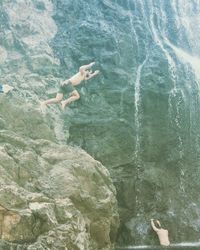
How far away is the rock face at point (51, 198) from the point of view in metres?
8.12

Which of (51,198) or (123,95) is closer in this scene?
(51,198)

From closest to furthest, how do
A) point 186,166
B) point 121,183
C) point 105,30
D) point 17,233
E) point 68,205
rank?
point 17,233, point 68,205, point 121,183, point 186,166, point 105,30

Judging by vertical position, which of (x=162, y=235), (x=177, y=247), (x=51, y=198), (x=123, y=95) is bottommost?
(x=177, y=247)

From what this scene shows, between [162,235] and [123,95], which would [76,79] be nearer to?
[123,95]

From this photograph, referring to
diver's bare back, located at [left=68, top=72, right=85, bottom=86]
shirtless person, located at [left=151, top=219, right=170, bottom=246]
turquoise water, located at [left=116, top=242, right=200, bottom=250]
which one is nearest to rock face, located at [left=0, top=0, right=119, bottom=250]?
diver's bare back, located at [left=68, top=72, right=85, bottom=86]

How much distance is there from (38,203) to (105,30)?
35.7 ft

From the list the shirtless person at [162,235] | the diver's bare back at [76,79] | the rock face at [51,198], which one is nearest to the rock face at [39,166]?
the rock face at [51,198]

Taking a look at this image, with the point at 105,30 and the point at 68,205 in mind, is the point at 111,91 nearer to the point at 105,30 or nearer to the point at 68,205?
the point at 105,30

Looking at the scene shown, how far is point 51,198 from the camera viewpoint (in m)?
9.47

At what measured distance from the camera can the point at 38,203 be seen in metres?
8.80

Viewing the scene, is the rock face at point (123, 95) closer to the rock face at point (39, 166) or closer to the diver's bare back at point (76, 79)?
the rock face at point (39, 166)

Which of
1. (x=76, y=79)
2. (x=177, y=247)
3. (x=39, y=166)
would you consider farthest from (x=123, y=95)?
(x=39, y=166)

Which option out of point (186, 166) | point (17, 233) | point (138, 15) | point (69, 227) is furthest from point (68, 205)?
point (138, 15)

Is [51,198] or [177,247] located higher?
[51,198]
